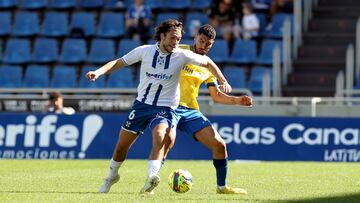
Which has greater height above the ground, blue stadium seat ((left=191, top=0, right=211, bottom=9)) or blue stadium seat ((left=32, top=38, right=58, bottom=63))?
blue stadium seat ((left=191, top=0, right=211, bottom=9))

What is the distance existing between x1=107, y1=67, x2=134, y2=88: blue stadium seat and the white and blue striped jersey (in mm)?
15422

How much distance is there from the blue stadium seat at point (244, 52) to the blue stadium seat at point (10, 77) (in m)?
5.92

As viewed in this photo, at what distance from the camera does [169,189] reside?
1461cm

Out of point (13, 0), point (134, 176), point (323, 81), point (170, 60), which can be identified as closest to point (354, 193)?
point (170, 60)

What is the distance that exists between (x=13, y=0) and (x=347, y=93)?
448 inches

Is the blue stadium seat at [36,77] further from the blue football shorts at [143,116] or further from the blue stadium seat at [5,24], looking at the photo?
the blue football shorts at [143,116]

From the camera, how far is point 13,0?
32.4 metres

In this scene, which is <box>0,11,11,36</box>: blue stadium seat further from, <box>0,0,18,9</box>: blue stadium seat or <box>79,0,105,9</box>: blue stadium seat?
<box>79,0,105,9</box>: blue stadium seat

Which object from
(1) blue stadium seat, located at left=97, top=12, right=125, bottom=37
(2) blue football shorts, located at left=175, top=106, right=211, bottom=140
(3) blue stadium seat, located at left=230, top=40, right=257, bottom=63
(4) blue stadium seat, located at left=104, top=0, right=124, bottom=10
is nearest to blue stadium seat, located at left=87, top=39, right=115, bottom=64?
(1) blue stadium seat, located at left=97, top=12, right=125, bottom=37

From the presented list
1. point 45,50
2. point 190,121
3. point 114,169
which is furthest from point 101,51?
point 114,169

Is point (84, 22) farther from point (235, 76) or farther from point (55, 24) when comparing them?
point (235, 76)

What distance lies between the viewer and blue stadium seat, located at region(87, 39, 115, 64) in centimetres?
2997

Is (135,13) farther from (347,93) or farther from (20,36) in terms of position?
(347,93)

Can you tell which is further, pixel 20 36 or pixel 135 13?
pixel 20 36
